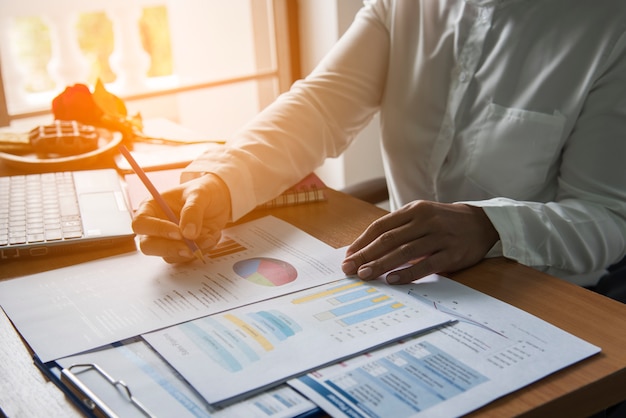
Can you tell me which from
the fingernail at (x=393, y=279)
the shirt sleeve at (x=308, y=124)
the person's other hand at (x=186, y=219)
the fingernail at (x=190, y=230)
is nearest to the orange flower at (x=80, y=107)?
the shirt sleeve at (x=308, y=124)

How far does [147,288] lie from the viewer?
92 cm

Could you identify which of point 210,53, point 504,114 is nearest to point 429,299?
point 504,114

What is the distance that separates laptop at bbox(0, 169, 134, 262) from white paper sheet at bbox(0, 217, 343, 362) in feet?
0.19

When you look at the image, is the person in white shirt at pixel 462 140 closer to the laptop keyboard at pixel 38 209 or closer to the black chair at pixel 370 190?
the black chair at pixel 370 190

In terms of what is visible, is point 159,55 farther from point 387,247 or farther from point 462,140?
point 387,247

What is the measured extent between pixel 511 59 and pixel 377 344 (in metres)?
0.67

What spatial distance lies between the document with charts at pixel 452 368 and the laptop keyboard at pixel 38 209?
53cm

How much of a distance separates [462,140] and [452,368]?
659 millimetres

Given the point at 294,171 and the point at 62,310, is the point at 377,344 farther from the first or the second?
the point at 294,171

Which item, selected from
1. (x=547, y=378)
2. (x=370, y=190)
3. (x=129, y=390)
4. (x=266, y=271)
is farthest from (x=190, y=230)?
(x=370, y=190)

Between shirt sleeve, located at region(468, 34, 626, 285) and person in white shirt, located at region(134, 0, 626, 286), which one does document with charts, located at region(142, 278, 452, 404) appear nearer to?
person in white shirt, located at region(134, 0, 626, 286)

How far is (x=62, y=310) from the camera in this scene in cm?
86

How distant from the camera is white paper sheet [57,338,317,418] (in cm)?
65

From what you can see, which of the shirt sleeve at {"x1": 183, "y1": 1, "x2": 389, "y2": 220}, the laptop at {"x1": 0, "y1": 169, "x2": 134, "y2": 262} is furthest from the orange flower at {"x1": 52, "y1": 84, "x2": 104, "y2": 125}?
the shirt sleeve at {"x1": 183, "y1": 1, "x2": 389, "y2": 220}
